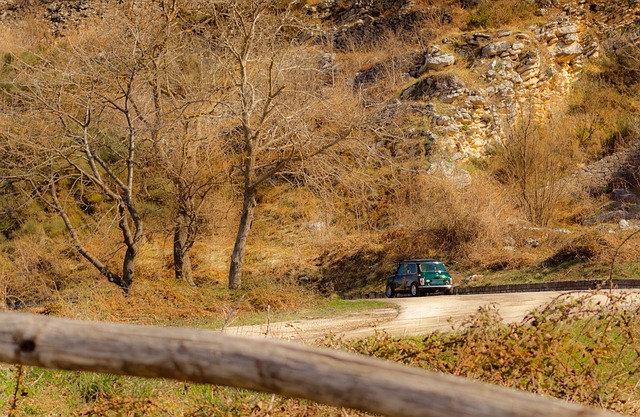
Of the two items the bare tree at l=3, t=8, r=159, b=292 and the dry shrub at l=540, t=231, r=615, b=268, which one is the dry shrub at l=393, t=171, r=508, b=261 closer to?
the dry shrub at l=540, t=231, r=615, b=268

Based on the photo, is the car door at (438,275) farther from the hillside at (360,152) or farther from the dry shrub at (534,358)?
the dry shrub at (534,358)

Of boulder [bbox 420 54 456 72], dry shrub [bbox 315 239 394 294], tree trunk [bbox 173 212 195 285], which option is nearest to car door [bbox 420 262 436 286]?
dry shrub [bbox 315 239 394 294]

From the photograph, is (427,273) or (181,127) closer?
(181,127)

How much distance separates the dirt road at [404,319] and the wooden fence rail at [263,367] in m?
7.33

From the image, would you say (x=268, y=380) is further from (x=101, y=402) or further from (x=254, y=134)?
(x=254, y=134)

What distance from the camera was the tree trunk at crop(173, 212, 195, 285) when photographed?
2238cm

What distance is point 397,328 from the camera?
12836mm

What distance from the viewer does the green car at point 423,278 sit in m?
23.0

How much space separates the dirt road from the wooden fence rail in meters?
7.33

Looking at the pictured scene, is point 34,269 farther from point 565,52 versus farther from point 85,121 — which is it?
point 565,52

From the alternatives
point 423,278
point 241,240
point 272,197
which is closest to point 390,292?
point 423,278

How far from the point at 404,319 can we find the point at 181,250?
9470 millimetres

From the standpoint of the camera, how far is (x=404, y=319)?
49.8ft

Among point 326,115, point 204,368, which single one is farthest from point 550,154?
point 204,368
